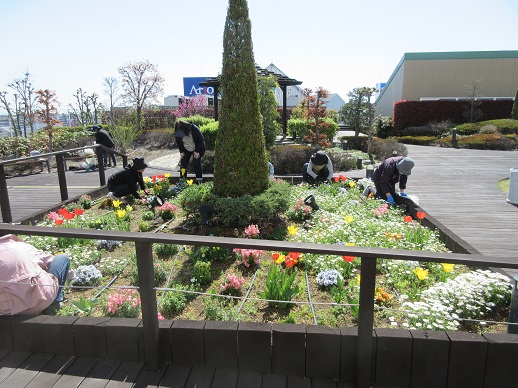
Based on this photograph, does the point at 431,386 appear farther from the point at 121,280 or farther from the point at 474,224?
the point at 474,224

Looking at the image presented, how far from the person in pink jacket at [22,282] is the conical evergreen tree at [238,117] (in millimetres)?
2622

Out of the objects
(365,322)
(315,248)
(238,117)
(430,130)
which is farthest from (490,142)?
(315,248)

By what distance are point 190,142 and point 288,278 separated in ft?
16.9

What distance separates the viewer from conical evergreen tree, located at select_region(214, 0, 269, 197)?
184 inches

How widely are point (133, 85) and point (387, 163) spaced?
21.9 m

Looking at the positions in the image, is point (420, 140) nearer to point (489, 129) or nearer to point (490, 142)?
point (490, 142)

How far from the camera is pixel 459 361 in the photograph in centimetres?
212

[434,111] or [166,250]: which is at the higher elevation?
[434,111]

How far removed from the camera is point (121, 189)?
6.13 metres

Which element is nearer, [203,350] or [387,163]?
[203,350]

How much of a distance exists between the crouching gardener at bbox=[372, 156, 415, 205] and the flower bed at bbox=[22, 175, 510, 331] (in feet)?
2.47

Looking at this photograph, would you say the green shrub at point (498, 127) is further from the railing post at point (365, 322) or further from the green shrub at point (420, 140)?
the railing post at point (365, 322)

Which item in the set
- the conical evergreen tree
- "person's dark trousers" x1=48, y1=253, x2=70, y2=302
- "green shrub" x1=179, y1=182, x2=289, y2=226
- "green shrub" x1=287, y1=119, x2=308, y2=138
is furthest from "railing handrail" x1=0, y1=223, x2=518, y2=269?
"green shrub" x1=287, y1=119, x2=308, y2=138

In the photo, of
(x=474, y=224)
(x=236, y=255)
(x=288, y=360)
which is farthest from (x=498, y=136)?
(x=288, y=360)
